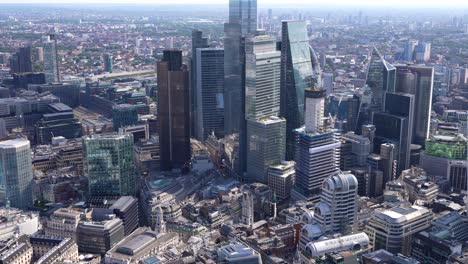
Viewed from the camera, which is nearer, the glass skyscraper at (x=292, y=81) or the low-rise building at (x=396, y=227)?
the low-rise building at (x=396, y=227)

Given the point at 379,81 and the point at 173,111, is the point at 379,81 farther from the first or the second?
A: the point at 173,111

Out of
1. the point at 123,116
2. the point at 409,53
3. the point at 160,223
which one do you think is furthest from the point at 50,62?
the point at 409,53

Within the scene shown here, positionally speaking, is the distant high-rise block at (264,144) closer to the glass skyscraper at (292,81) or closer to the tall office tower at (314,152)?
the tall office tower at (314,152)

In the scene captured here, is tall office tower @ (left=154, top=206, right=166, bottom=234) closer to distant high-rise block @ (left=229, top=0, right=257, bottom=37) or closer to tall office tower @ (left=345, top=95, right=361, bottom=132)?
distant high-rise block @ (left=229, top=0, right=257, bottom=37)

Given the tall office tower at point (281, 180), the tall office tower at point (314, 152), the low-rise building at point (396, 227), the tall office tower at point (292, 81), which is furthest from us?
the tall office tower at point (292, 81)

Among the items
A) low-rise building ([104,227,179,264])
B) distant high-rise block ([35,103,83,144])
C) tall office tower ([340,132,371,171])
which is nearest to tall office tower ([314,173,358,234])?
low-rise building ([104,227,179,264])

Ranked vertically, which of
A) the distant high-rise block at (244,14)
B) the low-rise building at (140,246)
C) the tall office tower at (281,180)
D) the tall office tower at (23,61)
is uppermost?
the distant high-rise block at (244,14)

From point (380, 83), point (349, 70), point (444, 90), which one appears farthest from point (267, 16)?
point (380, 83)

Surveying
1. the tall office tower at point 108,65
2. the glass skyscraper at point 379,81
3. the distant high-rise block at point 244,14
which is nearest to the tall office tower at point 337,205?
the glass skyscraper at point 379,81
